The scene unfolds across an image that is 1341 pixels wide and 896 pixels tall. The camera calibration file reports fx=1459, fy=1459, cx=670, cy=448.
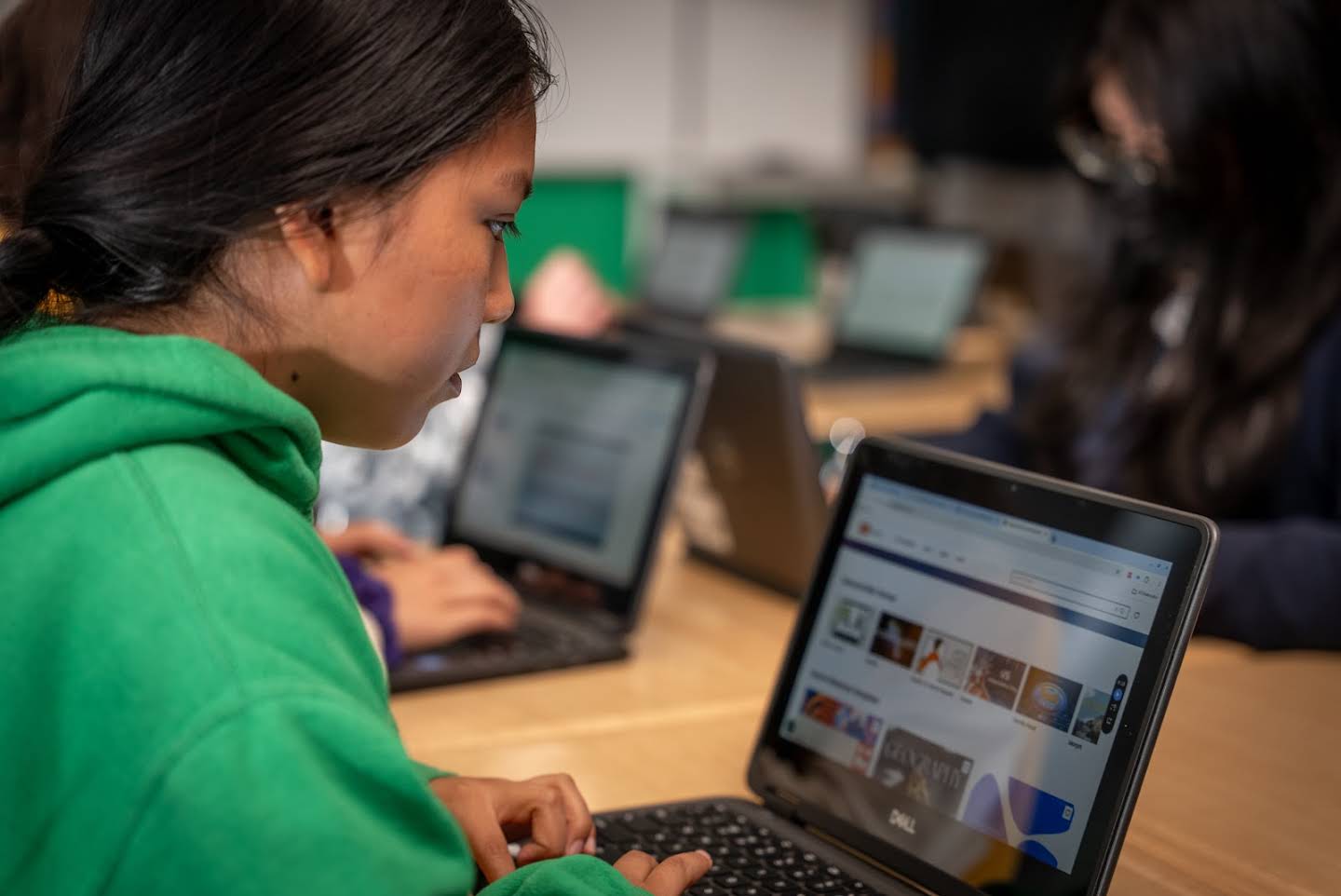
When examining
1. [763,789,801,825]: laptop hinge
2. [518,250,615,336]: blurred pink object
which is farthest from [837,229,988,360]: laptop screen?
[763,789,801,825]: laptop hinge

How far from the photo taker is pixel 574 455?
155 cm

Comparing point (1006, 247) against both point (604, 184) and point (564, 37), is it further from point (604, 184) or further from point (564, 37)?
point (564, 37)

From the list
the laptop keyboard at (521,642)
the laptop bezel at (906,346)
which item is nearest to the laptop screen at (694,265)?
the laptop bezel at (906,346)

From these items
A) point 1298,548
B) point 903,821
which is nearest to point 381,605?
point 903,821

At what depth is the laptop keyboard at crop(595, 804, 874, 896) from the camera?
2.97 ft

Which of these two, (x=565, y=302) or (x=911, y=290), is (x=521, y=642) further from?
(x=911, y=290)

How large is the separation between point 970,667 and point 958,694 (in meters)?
0.02

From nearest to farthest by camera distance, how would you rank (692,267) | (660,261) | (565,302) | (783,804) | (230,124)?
(230,124) → (783,804) → (565,302) → (692,267) → (660,261)

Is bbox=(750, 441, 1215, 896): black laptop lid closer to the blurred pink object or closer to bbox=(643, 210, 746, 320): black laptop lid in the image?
the blurred pink object

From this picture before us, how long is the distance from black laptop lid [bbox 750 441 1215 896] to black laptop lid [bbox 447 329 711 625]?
45 cm

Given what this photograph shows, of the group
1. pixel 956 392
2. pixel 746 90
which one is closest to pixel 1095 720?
pixel 956 392

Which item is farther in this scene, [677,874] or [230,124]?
[677,874]

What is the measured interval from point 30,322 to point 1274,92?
4.94 feet

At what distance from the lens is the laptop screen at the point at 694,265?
3.87 m
